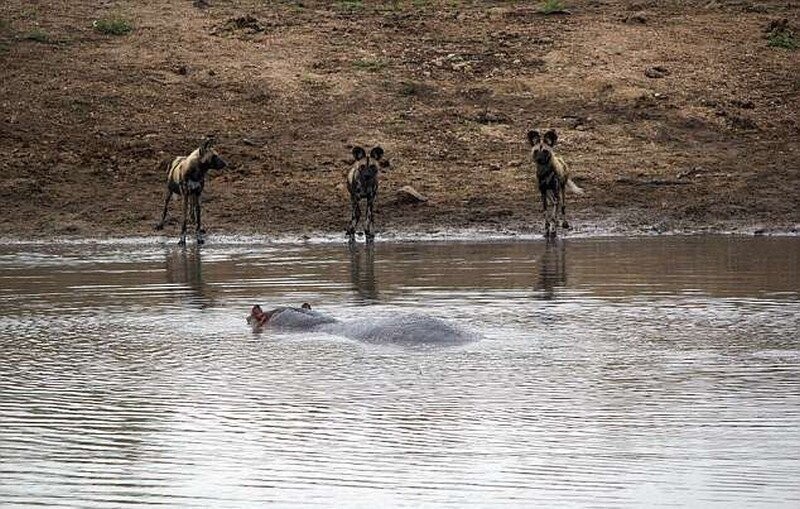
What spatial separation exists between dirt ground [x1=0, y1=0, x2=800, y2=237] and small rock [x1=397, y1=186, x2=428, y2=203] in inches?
4.7

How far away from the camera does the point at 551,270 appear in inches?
721

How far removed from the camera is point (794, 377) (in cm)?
1078

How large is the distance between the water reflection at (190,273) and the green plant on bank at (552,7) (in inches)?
532

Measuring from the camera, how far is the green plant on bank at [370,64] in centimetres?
3047

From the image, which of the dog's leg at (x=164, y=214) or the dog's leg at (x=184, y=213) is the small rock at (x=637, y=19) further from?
the dog's leg at (x=184, y=213)

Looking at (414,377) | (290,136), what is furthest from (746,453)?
(290,136)

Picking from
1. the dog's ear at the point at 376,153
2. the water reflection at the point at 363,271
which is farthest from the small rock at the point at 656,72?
the water reflection at the point at 363,271

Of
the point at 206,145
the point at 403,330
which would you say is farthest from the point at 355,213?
the point at 403,330

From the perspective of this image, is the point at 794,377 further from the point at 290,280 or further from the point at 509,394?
the point at 290,280

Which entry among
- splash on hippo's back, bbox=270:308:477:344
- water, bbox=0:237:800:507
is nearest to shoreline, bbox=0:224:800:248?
water, bbox=0:237:800:507

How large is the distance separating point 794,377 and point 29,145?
1802 cm

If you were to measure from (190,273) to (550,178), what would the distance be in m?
6.80

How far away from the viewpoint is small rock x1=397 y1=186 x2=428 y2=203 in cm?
2467

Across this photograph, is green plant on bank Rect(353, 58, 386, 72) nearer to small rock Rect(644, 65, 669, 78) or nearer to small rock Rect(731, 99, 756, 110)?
small rock Rect(644, 65, 669, 78)
